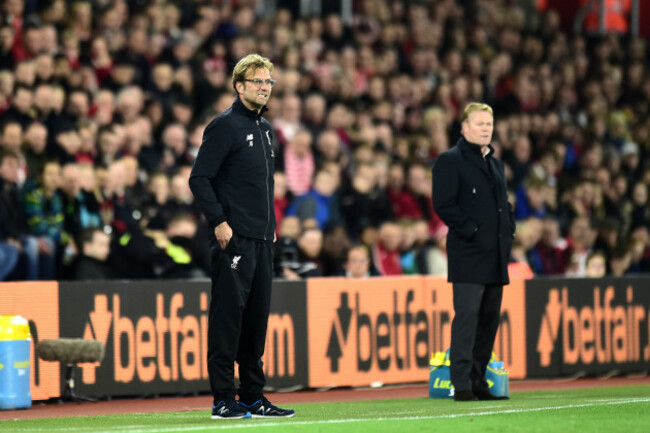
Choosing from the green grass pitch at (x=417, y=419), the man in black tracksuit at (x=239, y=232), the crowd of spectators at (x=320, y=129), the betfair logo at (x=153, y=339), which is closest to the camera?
the green grass pitch at (x=417, y=419)

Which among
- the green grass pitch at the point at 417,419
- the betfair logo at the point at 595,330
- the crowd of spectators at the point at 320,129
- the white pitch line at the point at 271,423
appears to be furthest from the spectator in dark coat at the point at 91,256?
the betfair logo at the point at 595,330

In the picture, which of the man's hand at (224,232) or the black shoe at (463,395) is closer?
the man's hand at (224,232)

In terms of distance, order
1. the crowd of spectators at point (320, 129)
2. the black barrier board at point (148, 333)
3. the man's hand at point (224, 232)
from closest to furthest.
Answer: the man's hand at point (224, 232), the black barrier board at point (148, 333), the crowd of spectators at point (320, 129)

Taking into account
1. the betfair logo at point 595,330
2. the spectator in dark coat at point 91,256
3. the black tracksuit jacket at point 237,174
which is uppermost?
the black tracksuit jacket at point 237,174

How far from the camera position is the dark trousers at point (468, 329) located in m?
10.5

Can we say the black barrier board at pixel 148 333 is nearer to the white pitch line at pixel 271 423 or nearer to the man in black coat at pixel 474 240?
the man in black coat at pixel 474 240

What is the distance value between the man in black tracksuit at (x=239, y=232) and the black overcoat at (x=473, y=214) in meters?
2.09

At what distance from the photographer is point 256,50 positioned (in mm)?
17469

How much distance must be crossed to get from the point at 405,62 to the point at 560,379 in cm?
660

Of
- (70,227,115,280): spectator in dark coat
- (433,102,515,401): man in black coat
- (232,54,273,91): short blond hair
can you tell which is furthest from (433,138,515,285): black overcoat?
(70,227,115,280): spectator in dark coat

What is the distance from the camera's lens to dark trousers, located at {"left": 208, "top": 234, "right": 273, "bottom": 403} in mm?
8656

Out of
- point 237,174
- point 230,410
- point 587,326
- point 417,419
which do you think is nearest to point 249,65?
point 237,174

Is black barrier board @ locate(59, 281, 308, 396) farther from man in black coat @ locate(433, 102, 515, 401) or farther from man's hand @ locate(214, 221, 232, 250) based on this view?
man's hand @ locate(214, 221, 232, 250)

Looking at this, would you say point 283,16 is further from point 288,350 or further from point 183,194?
point 288,350
